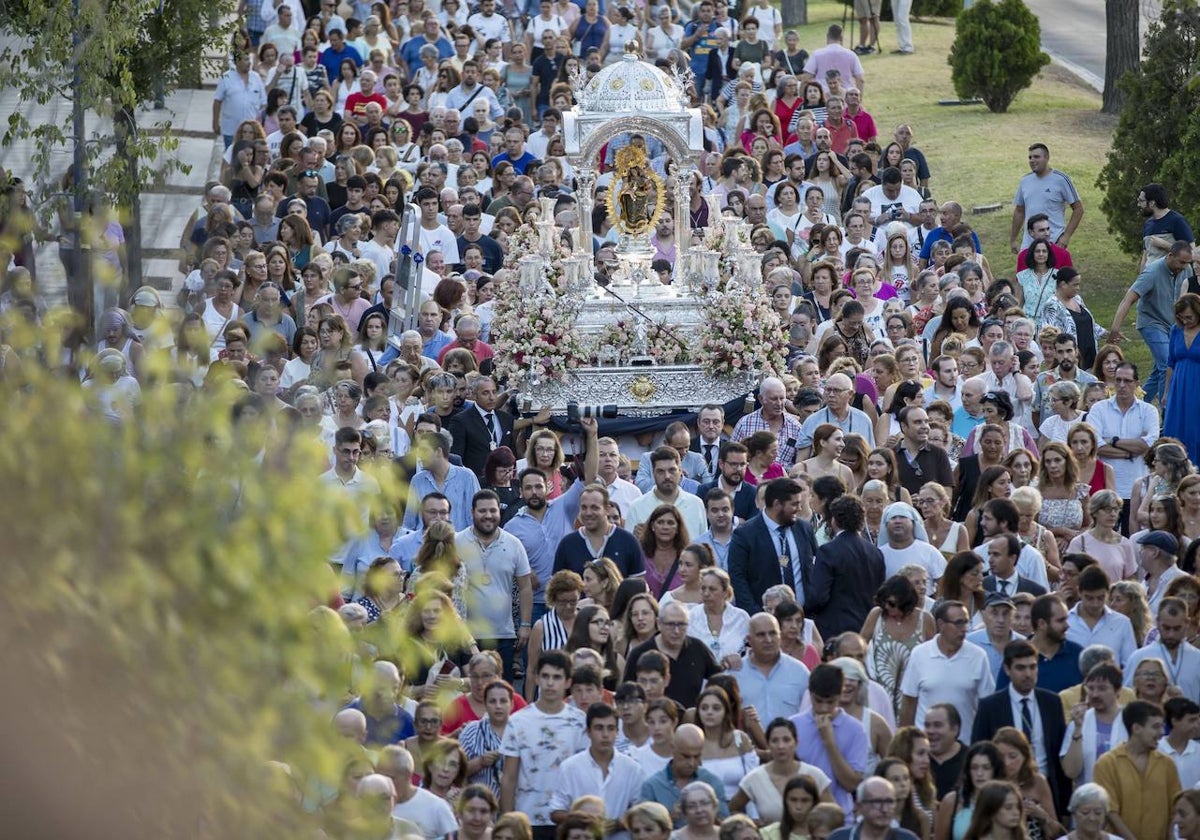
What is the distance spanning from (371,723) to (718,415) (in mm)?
5615

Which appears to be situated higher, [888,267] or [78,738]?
[78,738]

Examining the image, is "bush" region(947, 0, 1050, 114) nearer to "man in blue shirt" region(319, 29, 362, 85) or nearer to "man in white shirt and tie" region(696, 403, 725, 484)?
"man in blue shirt" region(319, 29, 362, 85)

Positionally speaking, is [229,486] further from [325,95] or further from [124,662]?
[325,95]

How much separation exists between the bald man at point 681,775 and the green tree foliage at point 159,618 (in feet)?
16.1

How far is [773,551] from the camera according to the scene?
49.9 feet

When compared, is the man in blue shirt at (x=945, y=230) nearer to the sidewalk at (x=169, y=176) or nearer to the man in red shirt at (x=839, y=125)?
the man in red shirt at (x=839, y=125)

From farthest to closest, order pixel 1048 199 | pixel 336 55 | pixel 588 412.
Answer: pixel 336 55, pixel 1048 199, pixel 588 412

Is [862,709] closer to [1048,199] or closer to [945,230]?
[945,230]

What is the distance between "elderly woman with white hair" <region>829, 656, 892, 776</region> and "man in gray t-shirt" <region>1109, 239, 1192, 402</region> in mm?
8162

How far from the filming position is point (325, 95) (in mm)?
26047

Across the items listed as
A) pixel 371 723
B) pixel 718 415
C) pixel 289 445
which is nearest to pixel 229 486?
pixel 289 445

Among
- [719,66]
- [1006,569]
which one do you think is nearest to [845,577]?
[1006,569]

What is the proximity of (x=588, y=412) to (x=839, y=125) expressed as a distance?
28.1 ft

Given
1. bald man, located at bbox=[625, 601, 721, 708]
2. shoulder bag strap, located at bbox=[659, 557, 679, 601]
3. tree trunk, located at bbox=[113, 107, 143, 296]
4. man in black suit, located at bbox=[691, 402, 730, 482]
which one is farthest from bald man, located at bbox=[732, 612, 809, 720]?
tree trunk, located at bbox=[113, 107, 143, 296]
